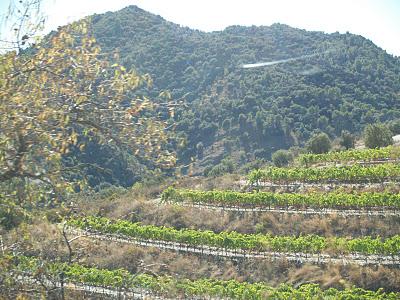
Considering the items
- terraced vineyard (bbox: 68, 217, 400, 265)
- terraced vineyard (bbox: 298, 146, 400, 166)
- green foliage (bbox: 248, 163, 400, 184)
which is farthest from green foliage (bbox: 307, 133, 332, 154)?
terraced vineyard (bbox: 68, 217, 400, 265)

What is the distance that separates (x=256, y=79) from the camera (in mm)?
78625

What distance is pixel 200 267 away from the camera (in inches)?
881

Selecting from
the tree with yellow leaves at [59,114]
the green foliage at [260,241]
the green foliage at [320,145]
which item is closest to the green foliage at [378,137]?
the green foliage at [320,145]

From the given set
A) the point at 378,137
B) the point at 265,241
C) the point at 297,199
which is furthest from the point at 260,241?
the point at 378,137

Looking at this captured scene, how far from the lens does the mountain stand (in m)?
62.9

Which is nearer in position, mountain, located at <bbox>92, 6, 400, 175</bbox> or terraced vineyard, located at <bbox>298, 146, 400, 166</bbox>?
terraced vineyard, located at <bbox>298, 146, 400, 166</bbox>

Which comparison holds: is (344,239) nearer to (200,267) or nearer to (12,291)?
(200,267)

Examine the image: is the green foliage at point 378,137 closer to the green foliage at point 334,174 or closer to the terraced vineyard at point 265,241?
the terraced vineyard at point 265,241

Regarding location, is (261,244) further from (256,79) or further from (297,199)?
(256,79)

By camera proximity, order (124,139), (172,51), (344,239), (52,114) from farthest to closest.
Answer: (172,51)
(344,239)
(124,139)
(52,114)

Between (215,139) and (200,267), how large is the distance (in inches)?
1617

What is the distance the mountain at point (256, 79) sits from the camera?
62.9 m

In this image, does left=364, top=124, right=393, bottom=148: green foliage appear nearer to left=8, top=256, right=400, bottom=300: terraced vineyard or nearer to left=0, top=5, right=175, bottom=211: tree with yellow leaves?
left=8, top=256, right=400, bottom=300: terraced vineyard

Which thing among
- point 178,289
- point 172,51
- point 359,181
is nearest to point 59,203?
point 178,289
